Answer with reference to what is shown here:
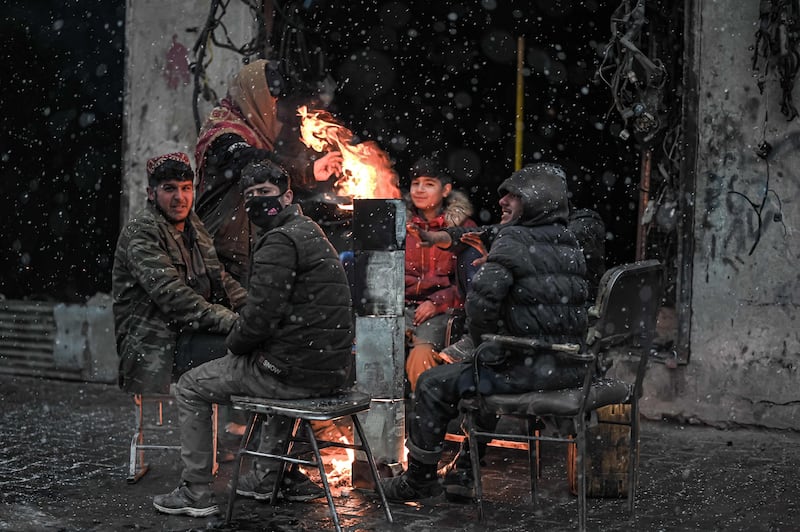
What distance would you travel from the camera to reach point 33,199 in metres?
11.4

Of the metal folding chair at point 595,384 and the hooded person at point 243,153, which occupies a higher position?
the hooded person at point 243,153

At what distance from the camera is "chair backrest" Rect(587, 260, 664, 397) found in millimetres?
5266

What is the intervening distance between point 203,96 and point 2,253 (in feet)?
10.9

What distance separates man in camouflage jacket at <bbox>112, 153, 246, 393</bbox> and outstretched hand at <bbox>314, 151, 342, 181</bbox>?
63.4 inches

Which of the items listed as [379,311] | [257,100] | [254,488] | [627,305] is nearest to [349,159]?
[257,100]

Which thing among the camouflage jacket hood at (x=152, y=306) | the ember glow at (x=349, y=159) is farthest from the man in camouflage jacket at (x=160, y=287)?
the ember glow at (x=349, y=159)

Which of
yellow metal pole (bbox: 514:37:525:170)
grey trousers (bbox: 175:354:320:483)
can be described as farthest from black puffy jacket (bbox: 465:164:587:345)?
yellow metal pole (bbox: 514:37:525:170)

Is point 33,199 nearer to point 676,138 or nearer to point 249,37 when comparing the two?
point 249,37

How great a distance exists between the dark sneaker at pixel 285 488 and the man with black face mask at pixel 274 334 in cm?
34

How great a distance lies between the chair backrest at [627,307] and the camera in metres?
5.27

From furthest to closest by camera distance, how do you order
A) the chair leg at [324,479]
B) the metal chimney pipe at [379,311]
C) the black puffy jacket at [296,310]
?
1. the metal chimney pipe at [379,311]
2. the black puffy jacket at [296,310]
3. the chair leg at [324,479]

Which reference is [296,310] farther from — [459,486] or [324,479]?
[459,486]

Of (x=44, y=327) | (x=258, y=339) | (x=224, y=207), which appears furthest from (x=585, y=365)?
(x=44, y=327)

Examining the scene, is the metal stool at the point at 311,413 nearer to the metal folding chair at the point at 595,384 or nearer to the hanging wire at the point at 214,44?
the metal folding chair at the point at 595,384
